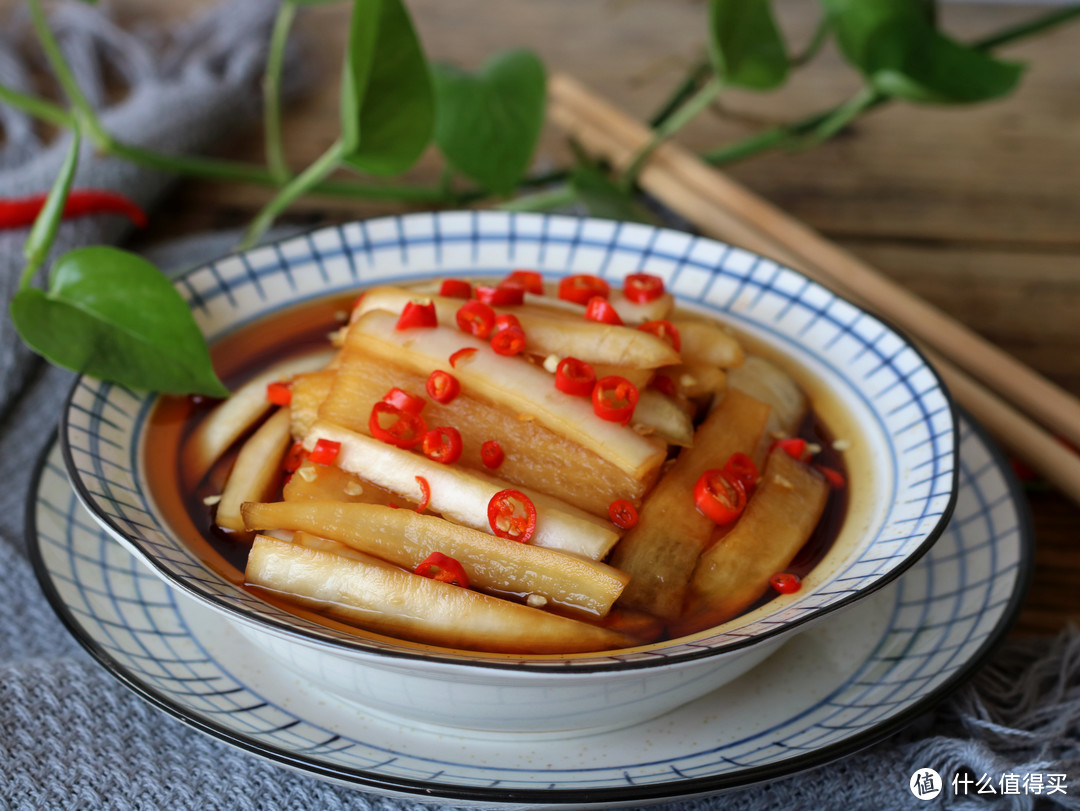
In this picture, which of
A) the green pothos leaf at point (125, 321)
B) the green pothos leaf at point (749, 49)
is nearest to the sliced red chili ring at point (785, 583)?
the green pothos leaf at point (125, 321)

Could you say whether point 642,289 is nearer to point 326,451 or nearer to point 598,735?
point 326,451

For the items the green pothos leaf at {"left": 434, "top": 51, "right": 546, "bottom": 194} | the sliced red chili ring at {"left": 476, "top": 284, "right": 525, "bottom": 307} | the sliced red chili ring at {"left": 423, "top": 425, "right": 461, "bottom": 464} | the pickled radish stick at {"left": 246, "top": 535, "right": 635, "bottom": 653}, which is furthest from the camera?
the green pothos leaf at {"left": 434, "top": 51, "right": 546, "bottom": 194}

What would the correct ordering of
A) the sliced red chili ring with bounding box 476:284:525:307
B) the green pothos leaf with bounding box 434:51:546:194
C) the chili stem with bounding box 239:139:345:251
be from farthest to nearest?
the green pothos leaf with bounding box 434:51:546:194 < the chili stem with bounding box 239:139:345:251 < the sliced red chili ring with bounding box 476:284:525:307

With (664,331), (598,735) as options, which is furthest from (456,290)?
(598,735)

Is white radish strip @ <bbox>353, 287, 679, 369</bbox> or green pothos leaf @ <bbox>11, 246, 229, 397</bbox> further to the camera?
green pothos leaf @ <bbox>11, 246, 229, 397</bbox>

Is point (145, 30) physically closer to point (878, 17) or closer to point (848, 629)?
point (878, 17)

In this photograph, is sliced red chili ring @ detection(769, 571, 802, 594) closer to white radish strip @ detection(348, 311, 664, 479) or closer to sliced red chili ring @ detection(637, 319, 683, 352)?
white radish strip @ detection(348, 311, 664, 479)

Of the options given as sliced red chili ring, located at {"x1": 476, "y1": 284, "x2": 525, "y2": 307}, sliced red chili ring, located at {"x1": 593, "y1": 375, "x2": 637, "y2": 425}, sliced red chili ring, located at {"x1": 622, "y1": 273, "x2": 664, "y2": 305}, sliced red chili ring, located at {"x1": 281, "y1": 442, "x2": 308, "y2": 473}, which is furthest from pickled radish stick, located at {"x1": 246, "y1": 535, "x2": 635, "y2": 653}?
sliced red chili ring, located at {"x1": 622, "y1": 273, "x2": 664, "y2": 305}
